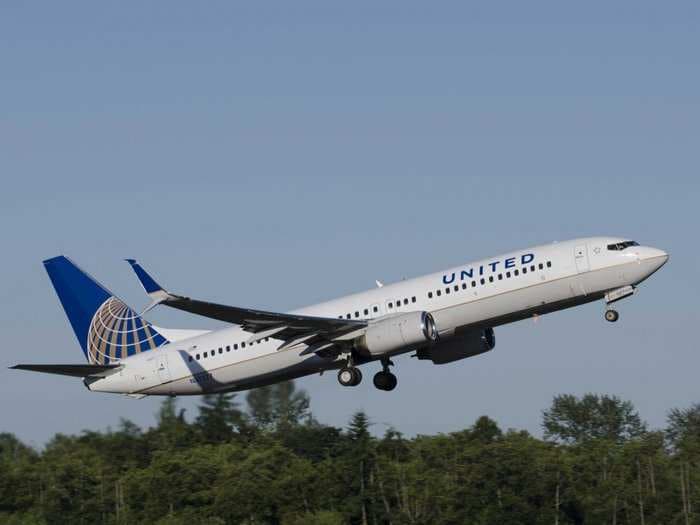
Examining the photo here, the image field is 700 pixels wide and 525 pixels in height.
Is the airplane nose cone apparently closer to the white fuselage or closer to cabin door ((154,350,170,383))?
the white fuselage

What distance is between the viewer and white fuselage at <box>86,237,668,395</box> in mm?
52781

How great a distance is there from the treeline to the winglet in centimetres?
4831

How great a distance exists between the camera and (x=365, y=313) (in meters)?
55.6

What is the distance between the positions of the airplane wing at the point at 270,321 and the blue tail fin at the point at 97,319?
875 centimetres

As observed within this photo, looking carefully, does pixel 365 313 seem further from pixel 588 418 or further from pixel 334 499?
pixel 588 418

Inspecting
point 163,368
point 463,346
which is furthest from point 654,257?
point 163,368

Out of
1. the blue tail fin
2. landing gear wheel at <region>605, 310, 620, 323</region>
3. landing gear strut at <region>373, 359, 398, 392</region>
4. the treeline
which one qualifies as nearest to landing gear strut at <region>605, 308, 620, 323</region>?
landing gear wheel at <region>605, 310, 620, 323</region>

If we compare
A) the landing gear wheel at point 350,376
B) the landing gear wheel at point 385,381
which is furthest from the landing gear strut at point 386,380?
the landing gear wheel at point 350,376

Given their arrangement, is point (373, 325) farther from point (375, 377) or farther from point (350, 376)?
point (375, 377)

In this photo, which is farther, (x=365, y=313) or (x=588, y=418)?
(x=588, y=418)

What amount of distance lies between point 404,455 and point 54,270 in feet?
186

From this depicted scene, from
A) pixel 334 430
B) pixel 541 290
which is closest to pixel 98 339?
pixel 541 290

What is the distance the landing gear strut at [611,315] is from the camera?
5331 cm

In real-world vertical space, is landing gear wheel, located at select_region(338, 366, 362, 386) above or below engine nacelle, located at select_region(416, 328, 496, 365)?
below
